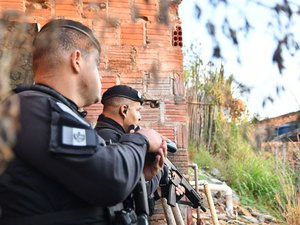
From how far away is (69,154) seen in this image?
1.45m

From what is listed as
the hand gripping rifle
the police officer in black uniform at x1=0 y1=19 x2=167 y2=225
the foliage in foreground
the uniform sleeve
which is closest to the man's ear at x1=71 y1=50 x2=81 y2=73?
the police officer in black uniform at x1=0 y1=19 x2=167 y2=225

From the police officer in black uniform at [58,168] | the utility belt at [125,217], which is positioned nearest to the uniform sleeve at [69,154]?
the police officer in black uniform at [58,168]

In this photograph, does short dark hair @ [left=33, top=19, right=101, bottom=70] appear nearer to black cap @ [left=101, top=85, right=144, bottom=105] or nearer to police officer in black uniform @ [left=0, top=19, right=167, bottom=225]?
police officer in black uniform @ [left=0, top=19, right=167, bottom=225]

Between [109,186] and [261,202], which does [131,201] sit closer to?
[109,186]

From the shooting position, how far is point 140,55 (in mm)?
3301

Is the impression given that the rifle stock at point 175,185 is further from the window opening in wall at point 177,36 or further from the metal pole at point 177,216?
the window opening in wall at point 177,36

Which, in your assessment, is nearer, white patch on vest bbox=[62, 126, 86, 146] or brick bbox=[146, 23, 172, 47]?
white patch on vest bbox=[62, 126, 86, 146]

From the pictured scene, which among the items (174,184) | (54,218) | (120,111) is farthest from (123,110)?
(54,218)

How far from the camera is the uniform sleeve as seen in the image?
1.45 metres

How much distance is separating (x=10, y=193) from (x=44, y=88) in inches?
12.5

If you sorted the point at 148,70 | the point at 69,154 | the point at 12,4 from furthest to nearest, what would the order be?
1. the point at 148,70
2. the point at 12,4
3. the point at 69,154

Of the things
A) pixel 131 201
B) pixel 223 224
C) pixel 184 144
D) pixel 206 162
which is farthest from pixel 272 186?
pixel 131 201

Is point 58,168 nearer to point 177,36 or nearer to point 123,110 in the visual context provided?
point 123,110

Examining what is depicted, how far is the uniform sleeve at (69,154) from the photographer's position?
1453mm
